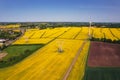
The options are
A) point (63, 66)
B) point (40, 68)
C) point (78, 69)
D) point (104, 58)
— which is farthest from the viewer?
point (104, 58)

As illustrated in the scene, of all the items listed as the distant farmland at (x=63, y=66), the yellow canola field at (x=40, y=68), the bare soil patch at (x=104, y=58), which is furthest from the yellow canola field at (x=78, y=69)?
the yellow canola field at (x=40, y=68)

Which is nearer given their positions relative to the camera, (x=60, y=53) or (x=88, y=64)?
(x=88, y=64)

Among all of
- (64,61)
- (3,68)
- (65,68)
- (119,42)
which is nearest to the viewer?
(65,68)

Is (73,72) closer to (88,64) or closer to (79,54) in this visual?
(88,64)

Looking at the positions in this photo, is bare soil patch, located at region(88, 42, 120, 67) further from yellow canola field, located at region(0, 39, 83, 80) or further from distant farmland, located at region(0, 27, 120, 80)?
yellow canola field, located at region(0, 39, 83, 80)

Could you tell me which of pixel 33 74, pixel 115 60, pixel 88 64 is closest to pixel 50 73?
pixel 33 74

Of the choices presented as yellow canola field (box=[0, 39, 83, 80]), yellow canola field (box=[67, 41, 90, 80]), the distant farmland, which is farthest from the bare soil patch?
yellow canola field (box=[0, 39, 83, 80])

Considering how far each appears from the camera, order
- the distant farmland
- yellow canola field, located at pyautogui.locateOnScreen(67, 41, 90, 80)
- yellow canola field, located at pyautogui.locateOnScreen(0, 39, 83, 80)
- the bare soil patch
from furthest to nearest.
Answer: the bare soil patch → yellow canola field, located at pyautogui.locateOnScreen(0, 39, 83, 80) → the distant farmland → yellow canola field, located at pyautogui.locateOnScreen(67, 41, 90, 80)

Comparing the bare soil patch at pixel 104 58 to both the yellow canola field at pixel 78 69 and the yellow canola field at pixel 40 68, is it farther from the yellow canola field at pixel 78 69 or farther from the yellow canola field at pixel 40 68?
the yellow canola field at pixel 40 68

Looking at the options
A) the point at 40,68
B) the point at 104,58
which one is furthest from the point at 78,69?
the point at 104,58

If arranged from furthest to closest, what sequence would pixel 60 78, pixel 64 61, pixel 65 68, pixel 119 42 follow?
1. pixel 119 42
2. pixel 64 61
3. pixel 65 68
4. pixel 60 78

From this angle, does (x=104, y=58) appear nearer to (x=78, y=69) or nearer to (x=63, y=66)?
(x=78, y=69)
